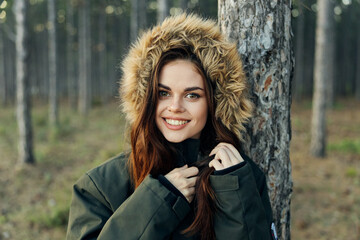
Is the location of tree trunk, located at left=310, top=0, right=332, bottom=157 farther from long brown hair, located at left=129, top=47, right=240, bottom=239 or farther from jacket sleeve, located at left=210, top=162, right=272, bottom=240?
jacket sleeve, located at left=210, top=162, right=272, bottom=240

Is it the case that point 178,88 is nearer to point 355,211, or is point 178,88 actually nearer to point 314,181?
point 355,211

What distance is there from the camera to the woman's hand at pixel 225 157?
178 centimetres

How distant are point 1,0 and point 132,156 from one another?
5.85ft

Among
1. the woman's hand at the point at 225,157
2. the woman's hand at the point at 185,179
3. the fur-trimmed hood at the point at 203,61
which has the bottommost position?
the woman's hand at the point at 185,179

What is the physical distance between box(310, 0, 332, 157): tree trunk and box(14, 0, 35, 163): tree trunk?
8462 mm

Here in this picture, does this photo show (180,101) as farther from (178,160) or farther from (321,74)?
(321,74)

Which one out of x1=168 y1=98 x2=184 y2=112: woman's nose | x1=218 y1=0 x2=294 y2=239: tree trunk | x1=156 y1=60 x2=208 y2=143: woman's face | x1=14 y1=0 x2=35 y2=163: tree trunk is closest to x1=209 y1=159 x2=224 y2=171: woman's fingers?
x1=156 y1=60 x2=208 y2=143: woman's face

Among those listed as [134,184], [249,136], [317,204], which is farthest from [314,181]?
[134,184]

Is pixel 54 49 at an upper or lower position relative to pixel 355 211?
upper

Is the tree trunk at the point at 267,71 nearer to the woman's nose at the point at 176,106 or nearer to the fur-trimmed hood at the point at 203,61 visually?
the fur-trimmed hood at the point at 203,61

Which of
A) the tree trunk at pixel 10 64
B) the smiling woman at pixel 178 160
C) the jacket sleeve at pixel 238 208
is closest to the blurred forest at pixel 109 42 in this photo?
the tree trunk at pixel 10 64

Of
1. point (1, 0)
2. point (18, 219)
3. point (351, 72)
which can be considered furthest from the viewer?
point (351, 72)

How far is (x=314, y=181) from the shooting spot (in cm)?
745

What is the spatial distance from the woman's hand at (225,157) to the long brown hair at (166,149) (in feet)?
0.20
